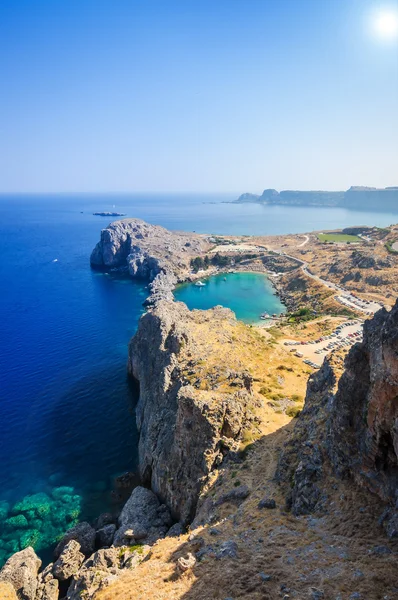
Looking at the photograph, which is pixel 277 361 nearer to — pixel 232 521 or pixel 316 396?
pixel 316 396

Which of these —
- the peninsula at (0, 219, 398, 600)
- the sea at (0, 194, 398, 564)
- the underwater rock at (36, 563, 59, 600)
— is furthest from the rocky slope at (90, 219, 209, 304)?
the underwater rock at (36, 563, 59, 600)

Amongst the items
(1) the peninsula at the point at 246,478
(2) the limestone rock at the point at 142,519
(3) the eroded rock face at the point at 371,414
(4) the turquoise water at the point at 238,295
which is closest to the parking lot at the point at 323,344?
(1) the peninsula at the point at 246,478

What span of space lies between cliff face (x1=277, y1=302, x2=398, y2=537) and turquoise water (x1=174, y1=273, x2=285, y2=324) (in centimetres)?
7266

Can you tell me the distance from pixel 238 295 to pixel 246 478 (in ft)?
331

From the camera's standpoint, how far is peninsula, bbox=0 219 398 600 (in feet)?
62.7

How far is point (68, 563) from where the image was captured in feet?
111

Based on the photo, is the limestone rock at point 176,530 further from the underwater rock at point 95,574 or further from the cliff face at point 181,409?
the underwater rock at point 95,574

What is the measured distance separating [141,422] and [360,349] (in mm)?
39404

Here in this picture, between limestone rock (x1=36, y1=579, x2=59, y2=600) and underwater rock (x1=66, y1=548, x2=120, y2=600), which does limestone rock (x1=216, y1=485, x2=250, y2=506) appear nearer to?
underwater rock (x1=66, y1=548, x2=120, y2=600)

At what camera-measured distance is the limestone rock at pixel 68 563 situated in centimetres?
3331

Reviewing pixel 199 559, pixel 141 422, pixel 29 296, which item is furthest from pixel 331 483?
pixel 29 296

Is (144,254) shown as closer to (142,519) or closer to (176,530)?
(142,519)

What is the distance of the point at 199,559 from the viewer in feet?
70.3

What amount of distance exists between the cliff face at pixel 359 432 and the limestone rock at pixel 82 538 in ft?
71.7
